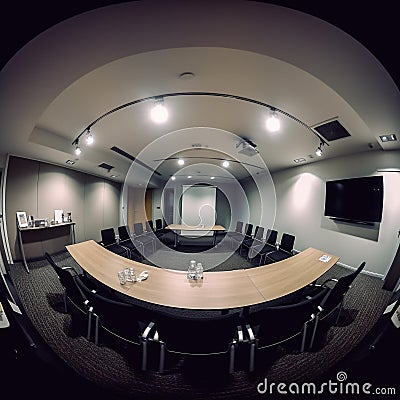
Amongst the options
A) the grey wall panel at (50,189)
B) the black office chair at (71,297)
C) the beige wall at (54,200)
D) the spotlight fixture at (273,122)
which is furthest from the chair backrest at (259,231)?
the grey wall panel at (50,189)

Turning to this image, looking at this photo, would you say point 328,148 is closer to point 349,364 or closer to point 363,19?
point 363,19

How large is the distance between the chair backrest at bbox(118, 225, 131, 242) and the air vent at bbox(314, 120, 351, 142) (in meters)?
1.21

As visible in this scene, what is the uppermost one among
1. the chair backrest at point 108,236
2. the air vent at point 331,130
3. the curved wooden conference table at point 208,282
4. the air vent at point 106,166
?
the air vent at point 331,130

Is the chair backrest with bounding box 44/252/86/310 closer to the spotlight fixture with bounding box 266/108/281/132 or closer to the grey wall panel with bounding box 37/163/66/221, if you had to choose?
the grey wall panel with bounding box 37/163/66/221

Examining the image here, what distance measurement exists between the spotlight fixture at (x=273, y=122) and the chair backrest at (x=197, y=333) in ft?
3.15

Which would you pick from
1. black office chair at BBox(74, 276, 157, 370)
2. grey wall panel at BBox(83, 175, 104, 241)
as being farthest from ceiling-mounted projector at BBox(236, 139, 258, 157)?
black office chair at BBox(74, 276, 157, 370)

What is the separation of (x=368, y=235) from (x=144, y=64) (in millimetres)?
1361

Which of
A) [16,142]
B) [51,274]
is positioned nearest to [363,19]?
[16,142]

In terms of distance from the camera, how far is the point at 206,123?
2.25 ft

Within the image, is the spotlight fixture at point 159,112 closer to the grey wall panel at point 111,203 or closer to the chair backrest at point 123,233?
the grey wall panel at point 111,203

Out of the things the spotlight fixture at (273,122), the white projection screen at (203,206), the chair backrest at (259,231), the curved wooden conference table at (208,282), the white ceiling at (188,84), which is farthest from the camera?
the white projection screen at (203,206)

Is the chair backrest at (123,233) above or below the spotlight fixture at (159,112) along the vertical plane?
below

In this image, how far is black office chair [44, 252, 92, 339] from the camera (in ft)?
2.25

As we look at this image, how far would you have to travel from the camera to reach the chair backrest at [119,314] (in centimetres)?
85
